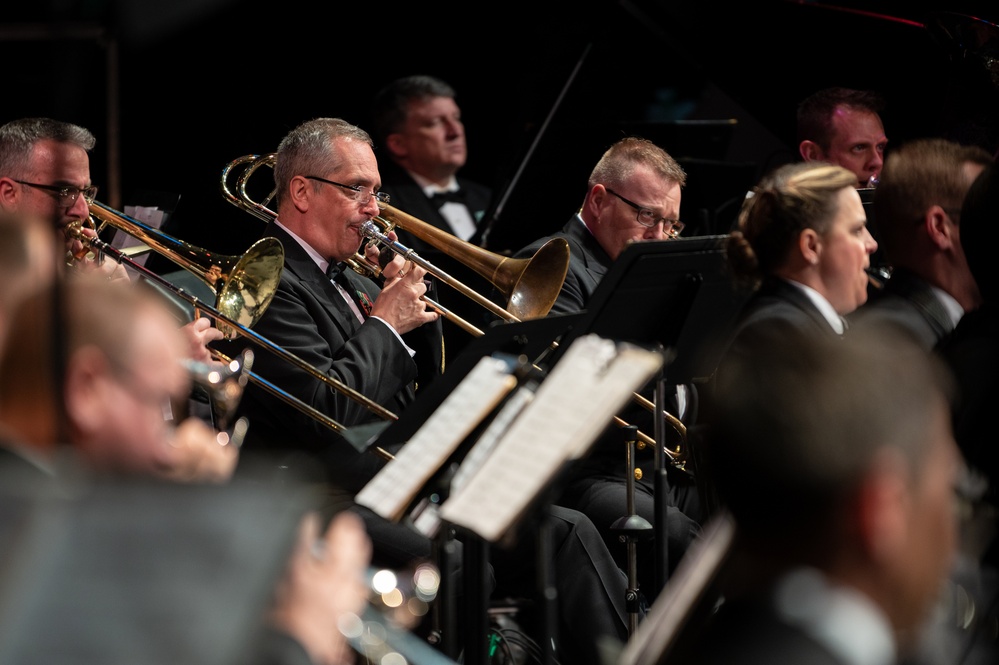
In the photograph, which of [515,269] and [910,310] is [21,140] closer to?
[515,269]

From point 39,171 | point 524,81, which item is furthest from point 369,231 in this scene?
point 524,81

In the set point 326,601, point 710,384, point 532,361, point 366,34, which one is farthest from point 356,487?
point 366,34

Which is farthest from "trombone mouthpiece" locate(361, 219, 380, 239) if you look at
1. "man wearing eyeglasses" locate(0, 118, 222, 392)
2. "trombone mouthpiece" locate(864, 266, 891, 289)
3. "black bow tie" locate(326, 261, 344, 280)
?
"trombone mouthpiece" locate(864, 266, 891, 289)

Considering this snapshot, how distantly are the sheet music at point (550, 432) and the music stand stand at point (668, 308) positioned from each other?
0.88 meters

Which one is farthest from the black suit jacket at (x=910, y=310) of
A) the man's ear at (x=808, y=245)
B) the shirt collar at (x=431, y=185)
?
the shirt collar at (x=431, y=185)

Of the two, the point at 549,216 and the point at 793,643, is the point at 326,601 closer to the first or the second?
the point at 793,643

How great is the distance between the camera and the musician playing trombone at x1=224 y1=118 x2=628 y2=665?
3.71m

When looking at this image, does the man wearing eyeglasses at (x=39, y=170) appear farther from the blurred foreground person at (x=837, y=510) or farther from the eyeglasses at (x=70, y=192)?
the blurred foreground person at (x=837, y=510)

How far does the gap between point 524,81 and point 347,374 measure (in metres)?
2.85

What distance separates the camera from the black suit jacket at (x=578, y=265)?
4.35m

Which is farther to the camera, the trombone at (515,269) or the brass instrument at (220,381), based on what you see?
the trombone at (515,269)

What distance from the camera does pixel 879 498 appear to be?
151 centimetres

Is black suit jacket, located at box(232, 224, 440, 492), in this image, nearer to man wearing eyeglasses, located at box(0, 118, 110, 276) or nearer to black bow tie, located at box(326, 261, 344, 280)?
black bow tie, located at box(326, 261, 344, 280)

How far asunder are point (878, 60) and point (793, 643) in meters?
4.36
